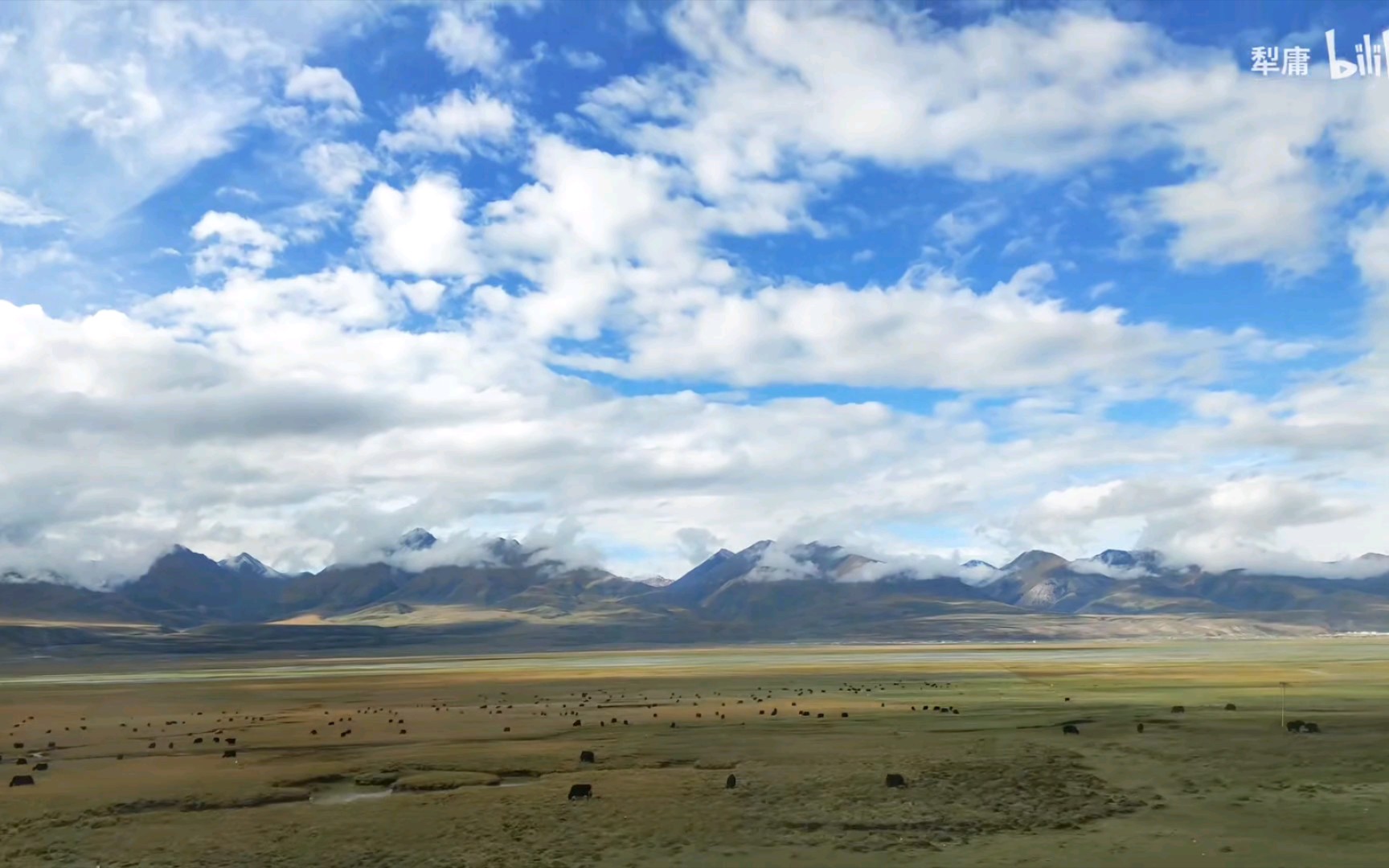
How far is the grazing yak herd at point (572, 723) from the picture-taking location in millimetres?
35500

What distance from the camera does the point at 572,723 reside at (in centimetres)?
5303

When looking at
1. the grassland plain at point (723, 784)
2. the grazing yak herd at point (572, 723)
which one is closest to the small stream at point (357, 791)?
the grassland plain at point (723, 784)

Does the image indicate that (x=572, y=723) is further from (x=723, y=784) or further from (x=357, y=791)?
(x=723, y=784)

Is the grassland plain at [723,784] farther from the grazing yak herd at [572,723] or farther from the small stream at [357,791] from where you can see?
the grazing yak herd at [572,723]

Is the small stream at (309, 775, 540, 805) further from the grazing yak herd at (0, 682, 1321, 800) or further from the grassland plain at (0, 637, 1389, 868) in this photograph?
the grazing yak herd at (0, 682, 1321, 800)

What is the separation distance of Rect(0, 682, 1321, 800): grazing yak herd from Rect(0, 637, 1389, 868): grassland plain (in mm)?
481

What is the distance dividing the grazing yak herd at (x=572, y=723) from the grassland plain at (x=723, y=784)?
0.48 metres

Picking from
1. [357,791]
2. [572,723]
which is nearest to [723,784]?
[357,791]

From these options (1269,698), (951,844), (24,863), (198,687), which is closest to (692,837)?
(951,844)

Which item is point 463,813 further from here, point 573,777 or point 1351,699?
point 1351,699

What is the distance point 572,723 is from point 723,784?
22.5 m

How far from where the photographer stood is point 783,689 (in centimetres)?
8062

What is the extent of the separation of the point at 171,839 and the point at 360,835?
198 inches

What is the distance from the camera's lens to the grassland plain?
2369cm
